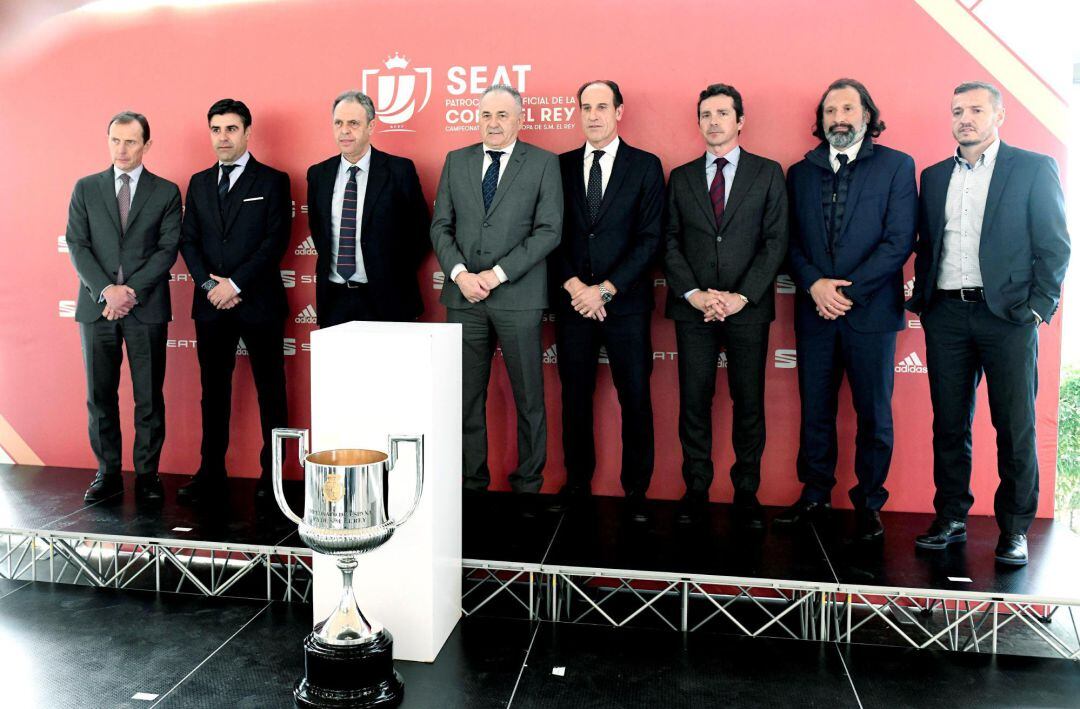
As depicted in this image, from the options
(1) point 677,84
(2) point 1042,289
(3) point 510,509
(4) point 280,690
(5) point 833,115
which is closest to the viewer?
(4) point 280,690

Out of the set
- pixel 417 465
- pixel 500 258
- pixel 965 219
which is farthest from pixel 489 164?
pixel 965 219

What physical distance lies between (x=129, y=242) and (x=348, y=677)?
2.66m

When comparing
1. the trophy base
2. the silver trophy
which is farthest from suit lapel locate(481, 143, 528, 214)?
the trophy base

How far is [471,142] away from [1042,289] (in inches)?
106

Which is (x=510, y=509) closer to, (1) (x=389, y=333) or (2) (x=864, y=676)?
(1) (x=389, y=333)

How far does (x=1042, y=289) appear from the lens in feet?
10.7

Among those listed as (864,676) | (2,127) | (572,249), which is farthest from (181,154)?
(864,676)

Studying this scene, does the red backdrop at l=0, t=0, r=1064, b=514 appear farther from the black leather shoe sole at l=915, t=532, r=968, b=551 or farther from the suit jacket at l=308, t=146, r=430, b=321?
the black leather shoe sole at l=915, t=532, r=968, b=551

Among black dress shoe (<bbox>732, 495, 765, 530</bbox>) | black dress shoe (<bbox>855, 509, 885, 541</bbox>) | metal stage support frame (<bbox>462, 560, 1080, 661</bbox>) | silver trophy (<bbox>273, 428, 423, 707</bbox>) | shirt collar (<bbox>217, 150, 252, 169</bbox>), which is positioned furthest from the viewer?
shirt collar (<bbox>217, 150, 252, 169</bbox>)

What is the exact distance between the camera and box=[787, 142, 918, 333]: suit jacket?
11.8 ft

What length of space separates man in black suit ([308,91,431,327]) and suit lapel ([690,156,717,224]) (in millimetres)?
1362

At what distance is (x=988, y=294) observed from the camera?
334cm

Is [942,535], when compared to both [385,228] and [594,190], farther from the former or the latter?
[385,228]

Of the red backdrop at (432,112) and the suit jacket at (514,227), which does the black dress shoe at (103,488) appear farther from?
the suit jacket at (514,227)
